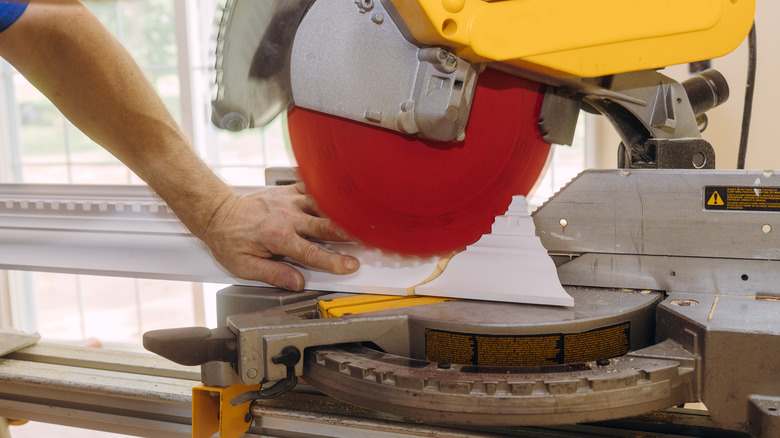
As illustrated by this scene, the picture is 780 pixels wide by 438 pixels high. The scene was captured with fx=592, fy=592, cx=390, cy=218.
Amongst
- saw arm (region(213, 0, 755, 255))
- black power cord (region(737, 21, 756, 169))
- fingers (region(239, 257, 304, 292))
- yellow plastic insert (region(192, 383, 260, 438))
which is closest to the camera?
saw arm (region(213, 0, 755, 255))

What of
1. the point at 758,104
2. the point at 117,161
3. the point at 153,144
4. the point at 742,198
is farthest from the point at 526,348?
the point at 117,161

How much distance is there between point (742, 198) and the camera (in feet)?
2.80

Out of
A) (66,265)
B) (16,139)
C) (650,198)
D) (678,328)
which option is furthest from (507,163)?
(16,139)

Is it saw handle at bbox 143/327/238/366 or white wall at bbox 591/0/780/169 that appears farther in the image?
white wall at bbox 591/0/780/169

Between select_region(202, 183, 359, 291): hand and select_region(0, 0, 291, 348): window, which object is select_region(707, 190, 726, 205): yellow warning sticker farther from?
select_region(0, 0, 291, 348): window

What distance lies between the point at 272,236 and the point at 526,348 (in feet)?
1.78

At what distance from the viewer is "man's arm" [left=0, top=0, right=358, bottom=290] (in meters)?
1.11

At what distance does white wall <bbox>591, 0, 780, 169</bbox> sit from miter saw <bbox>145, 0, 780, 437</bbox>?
4.76 ft

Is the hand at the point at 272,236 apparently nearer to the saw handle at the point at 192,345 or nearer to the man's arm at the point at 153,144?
the man's arm at the point at 153,144

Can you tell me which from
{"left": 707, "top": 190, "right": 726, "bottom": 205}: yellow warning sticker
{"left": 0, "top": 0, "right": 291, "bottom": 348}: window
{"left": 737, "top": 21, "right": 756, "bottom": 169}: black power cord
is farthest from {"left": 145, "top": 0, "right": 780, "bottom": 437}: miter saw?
{"left": 0, "top": 0, "right": 291, "bottom": 348}: window

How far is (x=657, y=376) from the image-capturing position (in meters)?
0.69

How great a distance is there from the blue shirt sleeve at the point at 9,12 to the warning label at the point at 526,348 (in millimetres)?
980

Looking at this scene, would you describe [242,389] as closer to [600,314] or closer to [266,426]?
[266,426]

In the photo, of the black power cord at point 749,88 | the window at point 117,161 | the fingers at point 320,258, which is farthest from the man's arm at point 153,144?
the window at point 117,161
